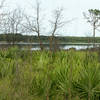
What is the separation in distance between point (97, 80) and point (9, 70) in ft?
6.94

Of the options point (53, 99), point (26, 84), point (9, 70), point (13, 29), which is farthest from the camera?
point (13, 29)

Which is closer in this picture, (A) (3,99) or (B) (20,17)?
(A) (3,99)

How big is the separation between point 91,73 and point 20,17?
17.0m

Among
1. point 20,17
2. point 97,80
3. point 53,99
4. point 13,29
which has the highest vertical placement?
point 20,17

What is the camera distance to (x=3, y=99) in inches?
121

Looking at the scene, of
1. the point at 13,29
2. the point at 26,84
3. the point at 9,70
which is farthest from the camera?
the point at 13,29

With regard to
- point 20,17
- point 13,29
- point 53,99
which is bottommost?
point 53,99

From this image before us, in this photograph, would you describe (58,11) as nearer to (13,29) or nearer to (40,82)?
(13,29)

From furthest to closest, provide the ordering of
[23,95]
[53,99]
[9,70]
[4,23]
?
[4,23] → [9,70] → [53,99] → [23,95]

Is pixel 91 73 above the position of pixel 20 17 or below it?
below

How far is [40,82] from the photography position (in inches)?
158

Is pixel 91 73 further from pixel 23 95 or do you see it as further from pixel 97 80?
pixel 23 95

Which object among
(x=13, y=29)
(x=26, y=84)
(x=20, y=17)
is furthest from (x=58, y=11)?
(x=26, y=84)

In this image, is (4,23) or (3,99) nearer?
(3,99)
